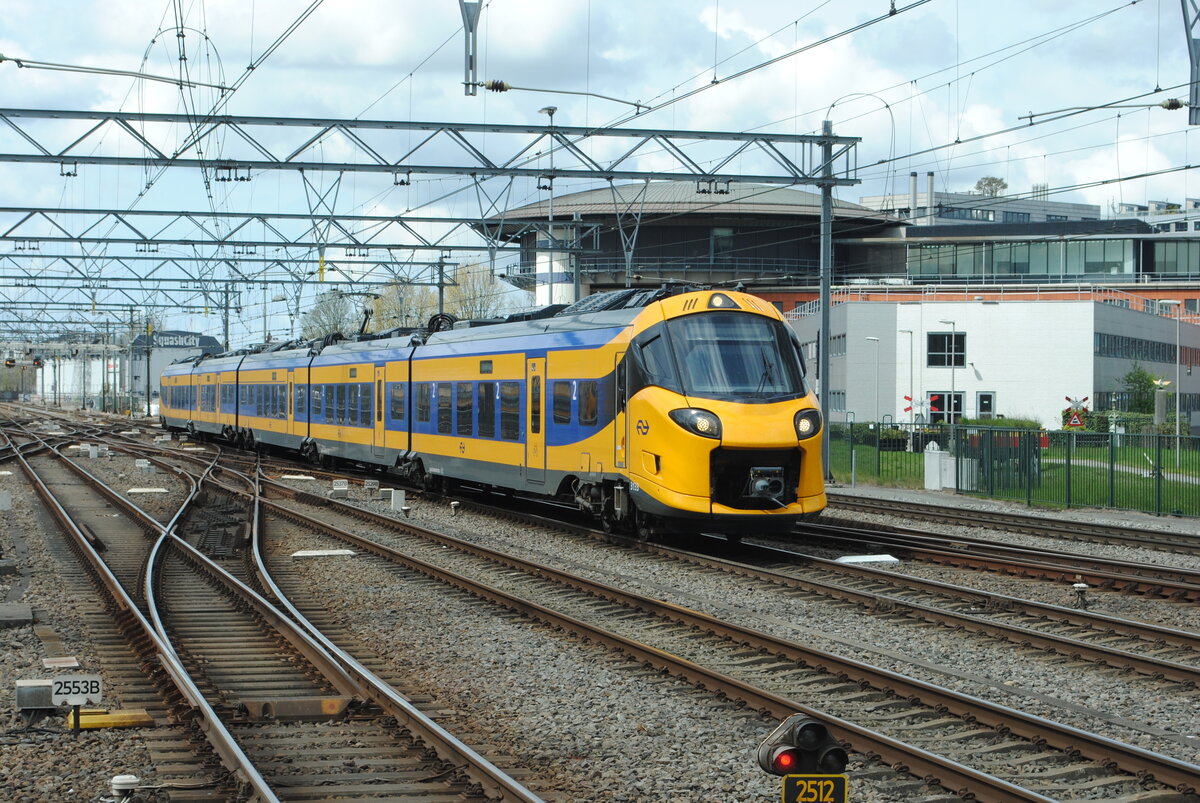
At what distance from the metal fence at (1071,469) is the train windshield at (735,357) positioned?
10.1 metres

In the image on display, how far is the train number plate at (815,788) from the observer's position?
4.48m

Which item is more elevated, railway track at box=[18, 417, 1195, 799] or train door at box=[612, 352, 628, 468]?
train door at box=[612, 352, 628, 468]

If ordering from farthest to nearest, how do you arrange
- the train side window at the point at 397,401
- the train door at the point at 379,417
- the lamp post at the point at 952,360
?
1. the lamp post at the point at 952,360
2. the train door at the point at 379,417
3. the train side window at the point at 397,401

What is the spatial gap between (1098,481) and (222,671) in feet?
67.6

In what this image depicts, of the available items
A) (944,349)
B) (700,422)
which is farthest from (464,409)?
(944,349)

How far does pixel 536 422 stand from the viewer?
19.9 metres

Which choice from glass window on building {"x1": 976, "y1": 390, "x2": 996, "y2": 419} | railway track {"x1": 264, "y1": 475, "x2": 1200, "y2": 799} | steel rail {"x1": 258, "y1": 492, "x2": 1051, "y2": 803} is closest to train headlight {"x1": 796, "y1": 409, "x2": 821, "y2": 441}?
railway track {"x1": 264, "y1": 475, "x2": 1200, "y2": 799}

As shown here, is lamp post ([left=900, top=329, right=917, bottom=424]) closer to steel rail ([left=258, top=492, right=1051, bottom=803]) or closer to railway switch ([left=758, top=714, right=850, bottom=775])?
steel rail ([left=258, top=492, right=1051, bottom=803])

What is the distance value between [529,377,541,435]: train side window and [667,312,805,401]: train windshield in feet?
13.2

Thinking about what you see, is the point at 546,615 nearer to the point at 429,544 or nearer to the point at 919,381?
the point at 429,544

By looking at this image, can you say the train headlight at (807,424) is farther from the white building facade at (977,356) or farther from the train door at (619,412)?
the white building facade at (977,356)

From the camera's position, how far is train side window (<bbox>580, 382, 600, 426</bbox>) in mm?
17766

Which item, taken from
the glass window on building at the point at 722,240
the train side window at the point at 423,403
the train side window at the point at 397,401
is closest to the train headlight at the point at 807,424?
the train side window at the point at 423,403

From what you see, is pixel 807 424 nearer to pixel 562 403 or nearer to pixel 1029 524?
pixel 562 403
